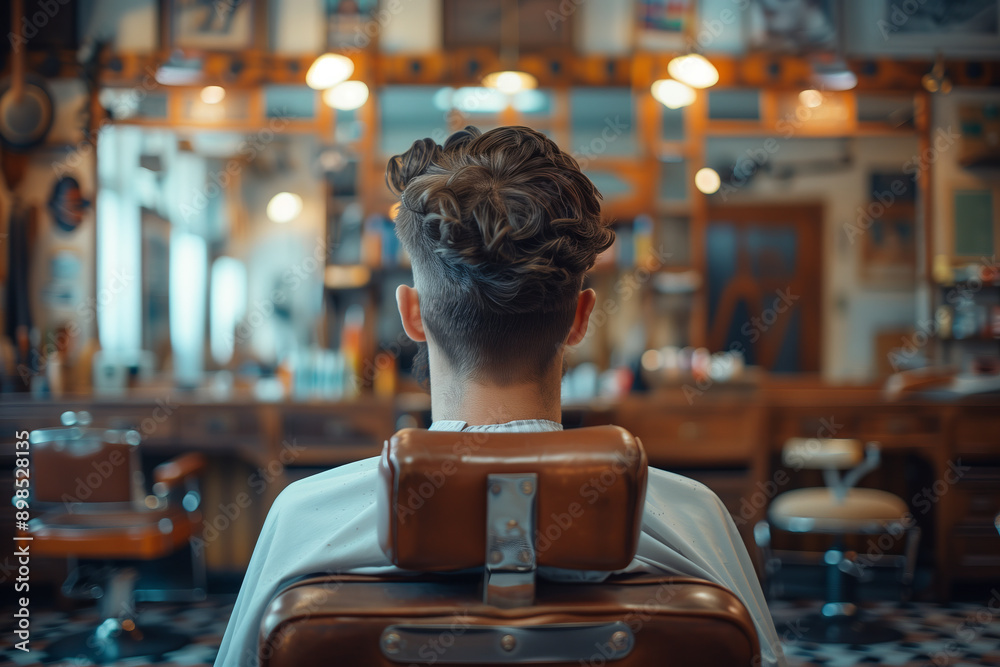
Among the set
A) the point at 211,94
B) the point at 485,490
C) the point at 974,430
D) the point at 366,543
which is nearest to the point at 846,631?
the point at 974,430

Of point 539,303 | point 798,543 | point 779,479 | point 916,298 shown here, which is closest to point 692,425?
point 779,479

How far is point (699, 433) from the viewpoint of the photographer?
3.37 metres

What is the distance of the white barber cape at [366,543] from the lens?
83 cm

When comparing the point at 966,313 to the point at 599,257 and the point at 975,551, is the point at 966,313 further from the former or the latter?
the point at 599,257

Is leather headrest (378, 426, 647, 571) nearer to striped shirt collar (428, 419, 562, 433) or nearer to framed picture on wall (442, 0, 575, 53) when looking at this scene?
striped shirt collar (428, 419, 562, 433)

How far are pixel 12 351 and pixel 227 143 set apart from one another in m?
1.44

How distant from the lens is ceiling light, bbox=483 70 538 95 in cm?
389

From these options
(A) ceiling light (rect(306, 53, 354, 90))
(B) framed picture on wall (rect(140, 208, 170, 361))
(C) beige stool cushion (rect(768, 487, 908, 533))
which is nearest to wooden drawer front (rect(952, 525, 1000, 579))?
(C) beige stool cushion (rect(768, 487, 908, 533))

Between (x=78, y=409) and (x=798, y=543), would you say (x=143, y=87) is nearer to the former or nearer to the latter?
(x=78, y=409)

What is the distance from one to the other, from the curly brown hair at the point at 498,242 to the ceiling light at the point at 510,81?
9.99ft

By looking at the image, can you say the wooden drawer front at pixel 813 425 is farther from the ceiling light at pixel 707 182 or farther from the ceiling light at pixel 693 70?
the ceiling light at pixel 693 70

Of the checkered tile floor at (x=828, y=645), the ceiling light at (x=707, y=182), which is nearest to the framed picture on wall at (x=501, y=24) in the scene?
the ceiling light at (x=707, y=182)

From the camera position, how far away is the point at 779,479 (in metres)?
3.81

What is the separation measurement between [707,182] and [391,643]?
3.59m
